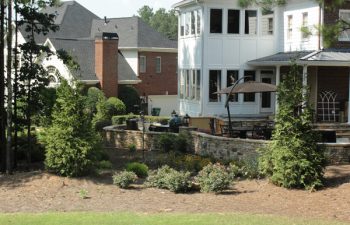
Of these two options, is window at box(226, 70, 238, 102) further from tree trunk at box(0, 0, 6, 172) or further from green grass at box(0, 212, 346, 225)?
green grass at box(0, 212, 346, 225)

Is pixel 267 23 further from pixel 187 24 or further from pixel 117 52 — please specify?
pixel 117 52

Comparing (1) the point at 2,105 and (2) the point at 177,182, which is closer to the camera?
(2) the point at 177,182

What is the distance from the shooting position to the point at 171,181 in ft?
44.5

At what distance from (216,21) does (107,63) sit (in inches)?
459

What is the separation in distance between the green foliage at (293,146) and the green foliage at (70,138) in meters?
4.63

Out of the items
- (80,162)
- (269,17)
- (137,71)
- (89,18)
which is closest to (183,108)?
(269,17)

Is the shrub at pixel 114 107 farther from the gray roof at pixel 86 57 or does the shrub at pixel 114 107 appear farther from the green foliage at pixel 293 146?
the green foliage at pixel 293 146

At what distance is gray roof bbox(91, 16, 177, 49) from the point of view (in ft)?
150

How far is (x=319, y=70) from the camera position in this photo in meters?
27.2

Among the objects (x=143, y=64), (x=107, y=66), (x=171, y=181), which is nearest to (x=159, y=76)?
(x=143, y=64)

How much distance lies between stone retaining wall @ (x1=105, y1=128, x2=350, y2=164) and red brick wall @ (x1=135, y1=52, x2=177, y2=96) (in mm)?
A: 21831

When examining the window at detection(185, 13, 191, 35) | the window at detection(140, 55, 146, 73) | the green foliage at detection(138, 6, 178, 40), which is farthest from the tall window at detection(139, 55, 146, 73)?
the green foliage at detection(138, 6, 178, 40)

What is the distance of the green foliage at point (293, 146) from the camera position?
13680 millimetres

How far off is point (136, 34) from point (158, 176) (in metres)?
33.5
